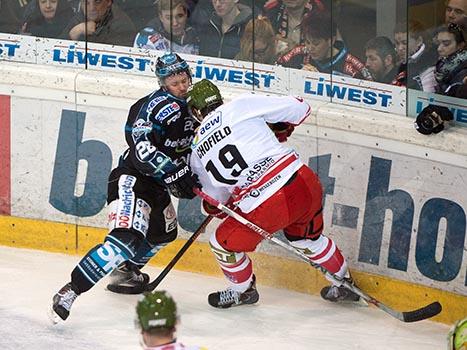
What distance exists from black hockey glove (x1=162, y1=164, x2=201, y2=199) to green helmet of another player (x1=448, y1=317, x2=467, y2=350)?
75.4 inches

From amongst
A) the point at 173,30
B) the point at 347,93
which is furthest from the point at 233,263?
the point at 173,30

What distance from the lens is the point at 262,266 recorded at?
6660 millimetres

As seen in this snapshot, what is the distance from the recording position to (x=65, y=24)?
23.4 feet

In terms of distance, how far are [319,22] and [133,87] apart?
98cm

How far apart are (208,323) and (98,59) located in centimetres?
167

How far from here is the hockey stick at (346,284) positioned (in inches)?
232

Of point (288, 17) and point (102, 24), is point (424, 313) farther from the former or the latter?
point (102, 24)

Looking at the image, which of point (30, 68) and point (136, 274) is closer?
point (136, 274)

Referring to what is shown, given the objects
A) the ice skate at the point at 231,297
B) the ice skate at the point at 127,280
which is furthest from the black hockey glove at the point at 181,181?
the ice skate at the point at 127,280

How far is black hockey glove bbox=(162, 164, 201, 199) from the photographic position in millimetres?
5984

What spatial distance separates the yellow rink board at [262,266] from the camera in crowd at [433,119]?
69 cm

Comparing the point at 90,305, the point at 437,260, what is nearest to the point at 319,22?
the point at 437,260

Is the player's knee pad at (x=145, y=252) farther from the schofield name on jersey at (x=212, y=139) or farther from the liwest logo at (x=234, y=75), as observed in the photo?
the liwest logo at (x=234, y=75)

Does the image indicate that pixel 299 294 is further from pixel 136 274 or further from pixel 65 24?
pixel 65 24
